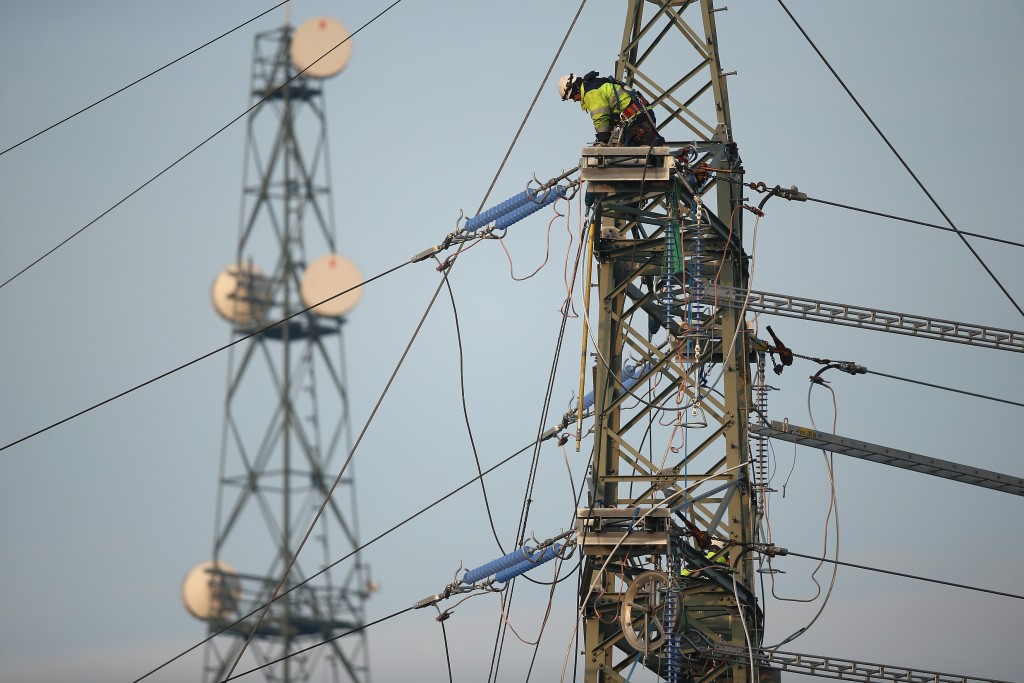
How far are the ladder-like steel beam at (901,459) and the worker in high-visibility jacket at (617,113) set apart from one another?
5.69 metres

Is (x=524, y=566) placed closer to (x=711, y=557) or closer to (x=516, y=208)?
(x=711, y=557)

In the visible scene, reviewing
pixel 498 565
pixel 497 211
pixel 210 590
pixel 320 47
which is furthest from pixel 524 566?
pixel 320 47

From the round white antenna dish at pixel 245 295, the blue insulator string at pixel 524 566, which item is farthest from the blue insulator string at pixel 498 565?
the round white antenna dish at pixel 245 295

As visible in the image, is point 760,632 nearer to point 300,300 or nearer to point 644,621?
point 644,621

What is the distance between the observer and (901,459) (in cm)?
2911

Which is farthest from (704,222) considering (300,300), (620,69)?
(300,300)

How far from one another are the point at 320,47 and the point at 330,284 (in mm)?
5075

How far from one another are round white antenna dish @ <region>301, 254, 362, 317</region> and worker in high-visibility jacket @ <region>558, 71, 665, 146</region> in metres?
10.7

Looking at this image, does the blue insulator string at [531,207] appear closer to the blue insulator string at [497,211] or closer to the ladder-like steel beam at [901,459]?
the blue insulator string at [497,211]

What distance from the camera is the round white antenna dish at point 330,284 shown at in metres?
35.4

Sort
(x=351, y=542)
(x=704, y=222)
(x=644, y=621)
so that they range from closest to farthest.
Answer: (x=644, y=621)
(x=704, y=222)
(x=351, y=542)

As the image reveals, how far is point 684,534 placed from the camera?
84.2 feet

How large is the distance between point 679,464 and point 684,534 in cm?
132

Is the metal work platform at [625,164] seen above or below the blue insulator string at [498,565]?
above
